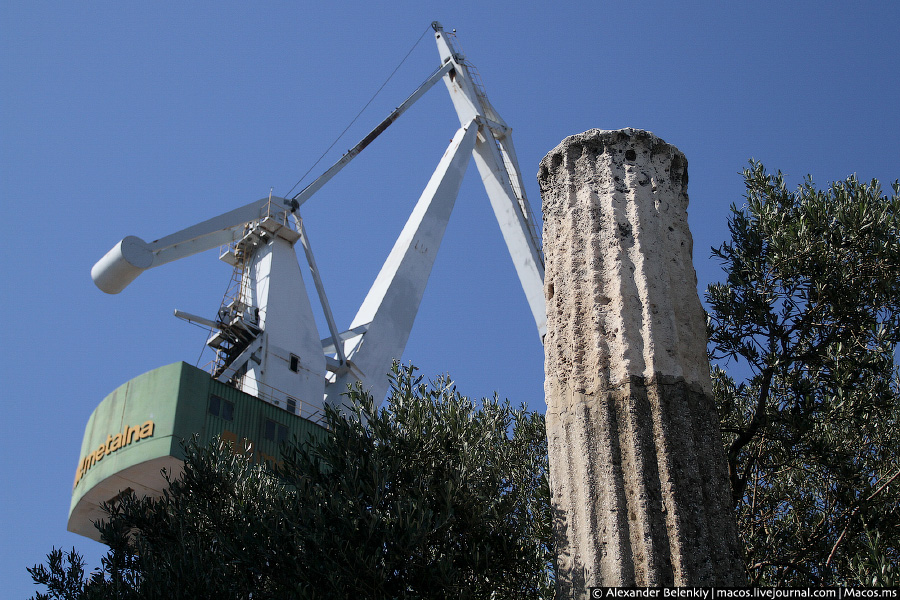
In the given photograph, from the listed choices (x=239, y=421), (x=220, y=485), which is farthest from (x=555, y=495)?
(x=239, y=421)

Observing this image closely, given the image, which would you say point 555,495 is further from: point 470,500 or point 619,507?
point 470,500

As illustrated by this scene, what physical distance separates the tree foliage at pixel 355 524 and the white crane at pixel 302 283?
13.4m

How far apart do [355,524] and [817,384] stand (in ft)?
14.6

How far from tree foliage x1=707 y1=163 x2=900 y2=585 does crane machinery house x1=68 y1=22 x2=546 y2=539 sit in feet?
39.2

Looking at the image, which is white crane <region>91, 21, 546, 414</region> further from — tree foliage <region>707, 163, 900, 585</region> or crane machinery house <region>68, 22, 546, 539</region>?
tree foliage <region>707, 163, 900, 585</region>

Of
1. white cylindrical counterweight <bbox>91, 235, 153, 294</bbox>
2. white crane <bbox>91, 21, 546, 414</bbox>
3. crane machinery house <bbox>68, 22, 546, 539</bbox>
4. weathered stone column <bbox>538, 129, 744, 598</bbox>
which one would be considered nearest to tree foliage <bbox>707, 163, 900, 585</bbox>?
weathered stone column <bbox>538, 129, 744, 598</bbox>

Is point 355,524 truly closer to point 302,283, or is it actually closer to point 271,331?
point 271,331

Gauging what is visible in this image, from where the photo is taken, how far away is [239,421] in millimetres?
21422

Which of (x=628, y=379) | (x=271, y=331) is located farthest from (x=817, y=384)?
(x=271, y=331)

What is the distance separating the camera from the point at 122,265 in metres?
23.5

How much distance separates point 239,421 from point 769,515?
552 inches

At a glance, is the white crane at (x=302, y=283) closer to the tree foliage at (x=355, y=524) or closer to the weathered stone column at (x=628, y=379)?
the tree foliage at (x=355, y=524)

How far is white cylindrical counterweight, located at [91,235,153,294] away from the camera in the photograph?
2348cm

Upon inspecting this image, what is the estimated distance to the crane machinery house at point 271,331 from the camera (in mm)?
20875
